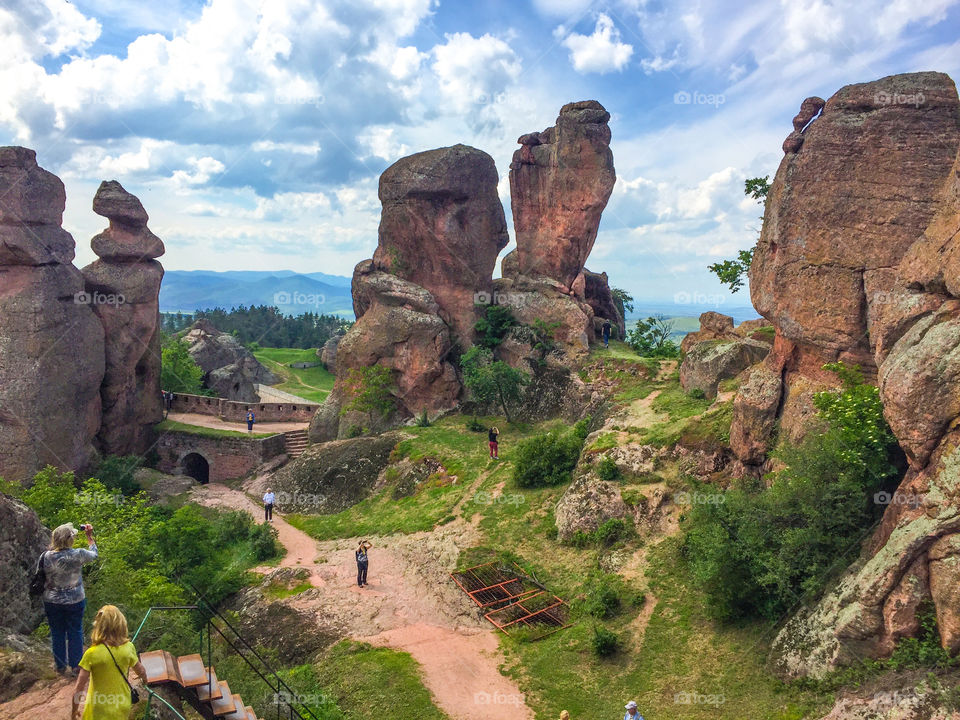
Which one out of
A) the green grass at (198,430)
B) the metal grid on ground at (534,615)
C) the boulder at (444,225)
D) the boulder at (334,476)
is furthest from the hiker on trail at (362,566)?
the green grass at (198,430)

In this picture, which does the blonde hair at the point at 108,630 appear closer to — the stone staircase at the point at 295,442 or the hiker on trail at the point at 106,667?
the hiker on trail at the point at 106,667

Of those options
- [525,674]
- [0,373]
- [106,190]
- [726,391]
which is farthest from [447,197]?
[525,674]

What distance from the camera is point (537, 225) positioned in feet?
141

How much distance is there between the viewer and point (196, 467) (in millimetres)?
41750

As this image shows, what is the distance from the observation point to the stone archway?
4103 cm

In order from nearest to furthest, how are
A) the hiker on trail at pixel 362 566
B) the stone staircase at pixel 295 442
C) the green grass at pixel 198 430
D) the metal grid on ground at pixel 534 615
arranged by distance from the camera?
the metal grid on ground at pixel 534 615 → the hiker on trail at pixel 362 566 → the green grass at pixel 198 430 → the stone staircase at pixel 295 442

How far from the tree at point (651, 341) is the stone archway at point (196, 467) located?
29313 mm

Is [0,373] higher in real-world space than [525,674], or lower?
higher

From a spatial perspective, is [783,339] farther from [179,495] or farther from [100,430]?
A: [100,430]

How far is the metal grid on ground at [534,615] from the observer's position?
17.7 m

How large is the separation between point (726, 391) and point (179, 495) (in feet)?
95.7

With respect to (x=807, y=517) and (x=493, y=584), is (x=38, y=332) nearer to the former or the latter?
(x=493, y=584)

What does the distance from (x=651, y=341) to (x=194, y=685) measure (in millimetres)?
35734

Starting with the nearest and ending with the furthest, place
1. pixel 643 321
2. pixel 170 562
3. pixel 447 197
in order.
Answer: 1. pixel 170 562
2. pixel 447 197
3. pixel 643 321
